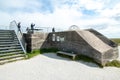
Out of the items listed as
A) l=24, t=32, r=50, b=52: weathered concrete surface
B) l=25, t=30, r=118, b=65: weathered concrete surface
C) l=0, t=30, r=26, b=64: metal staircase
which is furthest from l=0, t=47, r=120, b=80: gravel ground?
l=24, t=32, r=50, b=52: weathered concrete surface

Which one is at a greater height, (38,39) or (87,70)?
(38,39)

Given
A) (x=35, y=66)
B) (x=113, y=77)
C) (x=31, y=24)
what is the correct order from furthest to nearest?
(x=31, y=24), (x=35, y=66), (x=113, y=77)

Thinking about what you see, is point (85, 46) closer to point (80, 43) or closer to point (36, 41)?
point (80, 43)

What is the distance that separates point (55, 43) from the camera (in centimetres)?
1532

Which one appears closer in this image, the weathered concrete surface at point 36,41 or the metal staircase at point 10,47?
the metal staircase at point 10,47

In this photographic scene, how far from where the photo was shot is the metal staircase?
10743 mm

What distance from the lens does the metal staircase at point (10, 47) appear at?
10743 millimetres

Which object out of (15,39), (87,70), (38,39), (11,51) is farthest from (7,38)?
(87,70)

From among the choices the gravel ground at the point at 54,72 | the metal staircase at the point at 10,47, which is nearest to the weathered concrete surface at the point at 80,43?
the gravel ground at the point at 54,72

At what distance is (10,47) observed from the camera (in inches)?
476

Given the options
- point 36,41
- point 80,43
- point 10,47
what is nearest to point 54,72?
point 80,43

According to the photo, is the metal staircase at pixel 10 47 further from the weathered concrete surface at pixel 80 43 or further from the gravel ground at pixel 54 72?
the weathered concrete surface at pixel 80 43

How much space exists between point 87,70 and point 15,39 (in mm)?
7877

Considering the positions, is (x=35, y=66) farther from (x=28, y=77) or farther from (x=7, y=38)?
(x=7, y=38)
